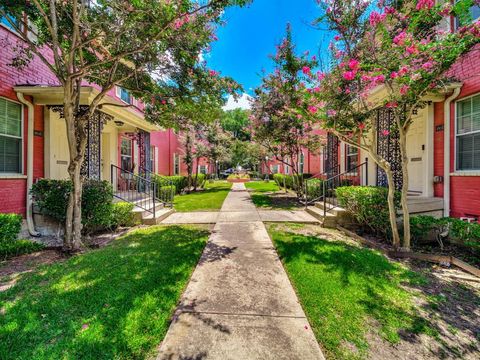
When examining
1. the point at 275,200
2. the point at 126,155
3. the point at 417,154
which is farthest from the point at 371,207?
the point at 126,155

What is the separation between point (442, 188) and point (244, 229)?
536cm

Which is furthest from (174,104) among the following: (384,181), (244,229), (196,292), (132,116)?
(384,181)

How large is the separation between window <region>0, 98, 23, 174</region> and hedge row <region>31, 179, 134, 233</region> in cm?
81

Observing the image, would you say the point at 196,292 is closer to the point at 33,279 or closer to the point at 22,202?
the point at 33,279

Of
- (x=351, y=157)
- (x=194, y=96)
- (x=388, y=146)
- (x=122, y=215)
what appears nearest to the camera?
(x=194, y=96)

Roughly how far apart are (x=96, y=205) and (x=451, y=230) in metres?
7.98

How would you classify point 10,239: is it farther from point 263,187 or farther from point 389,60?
point 263,187

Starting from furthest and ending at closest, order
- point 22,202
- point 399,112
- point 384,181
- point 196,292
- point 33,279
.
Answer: point 384,181 < point 22,202 < point 399,112 < point 33,279 < point 196,292

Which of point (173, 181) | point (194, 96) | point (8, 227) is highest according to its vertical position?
point (194, 96)

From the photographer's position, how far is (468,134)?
5.47 metres

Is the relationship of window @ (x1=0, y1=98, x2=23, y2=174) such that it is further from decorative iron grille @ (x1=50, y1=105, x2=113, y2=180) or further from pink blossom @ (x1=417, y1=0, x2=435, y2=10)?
pink blossom @ (x1=417, y1=0, x2=435, y2=10)

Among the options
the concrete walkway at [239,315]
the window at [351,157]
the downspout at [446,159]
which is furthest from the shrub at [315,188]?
the concrete walkway at [239,315]

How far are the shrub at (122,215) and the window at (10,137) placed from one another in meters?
2.46

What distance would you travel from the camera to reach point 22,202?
5719 mm
